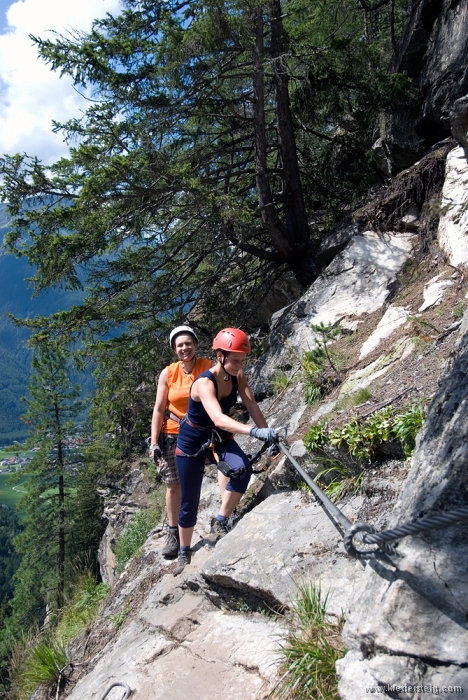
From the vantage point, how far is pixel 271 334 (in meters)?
9.66

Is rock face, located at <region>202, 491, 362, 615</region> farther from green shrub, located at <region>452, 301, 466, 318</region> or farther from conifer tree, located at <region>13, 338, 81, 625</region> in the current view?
conifer tree, located at <region>13, 338, 81, 625</region>

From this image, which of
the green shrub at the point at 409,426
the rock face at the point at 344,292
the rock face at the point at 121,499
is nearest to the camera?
the green shrub at the point at 409,426

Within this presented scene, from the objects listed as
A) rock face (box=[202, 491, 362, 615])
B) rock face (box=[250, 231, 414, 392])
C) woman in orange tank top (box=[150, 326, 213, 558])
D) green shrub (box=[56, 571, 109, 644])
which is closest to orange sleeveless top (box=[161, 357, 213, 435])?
woman in orange tank top (box=[150, 326, 213, 558])

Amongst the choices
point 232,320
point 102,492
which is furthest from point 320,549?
point 102,492

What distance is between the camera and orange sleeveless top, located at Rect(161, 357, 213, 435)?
5.33m

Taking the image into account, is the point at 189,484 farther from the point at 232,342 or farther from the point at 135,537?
the point at 135,537

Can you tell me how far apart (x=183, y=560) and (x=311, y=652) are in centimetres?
252

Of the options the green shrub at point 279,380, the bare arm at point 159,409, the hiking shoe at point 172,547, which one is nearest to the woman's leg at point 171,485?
the hiking shoe at point 172,547

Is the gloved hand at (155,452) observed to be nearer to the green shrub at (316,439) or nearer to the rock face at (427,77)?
the green shrub at (316,439)

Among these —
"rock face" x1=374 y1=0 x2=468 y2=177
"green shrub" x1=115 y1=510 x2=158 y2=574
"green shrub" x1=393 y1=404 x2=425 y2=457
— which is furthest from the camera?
"rock face" x1=374 y1=0 x2=468 y2=177

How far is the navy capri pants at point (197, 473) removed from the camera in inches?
186

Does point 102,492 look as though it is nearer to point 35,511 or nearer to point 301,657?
point 35,511

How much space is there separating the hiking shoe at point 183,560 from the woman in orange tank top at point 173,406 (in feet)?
1.29

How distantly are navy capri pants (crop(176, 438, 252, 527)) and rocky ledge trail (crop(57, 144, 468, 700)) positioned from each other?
1.30ft
